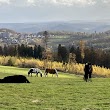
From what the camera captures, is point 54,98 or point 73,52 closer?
point 54,98

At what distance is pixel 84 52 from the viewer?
13288cm

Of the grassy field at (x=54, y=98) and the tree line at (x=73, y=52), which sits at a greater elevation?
the grassy field at (x=54, y=98)

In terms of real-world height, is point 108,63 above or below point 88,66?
below

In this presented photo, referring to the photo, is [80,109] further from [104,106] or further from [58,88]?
[58,88]

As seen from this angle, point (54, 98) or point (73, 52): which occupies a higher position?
point (54, 98)

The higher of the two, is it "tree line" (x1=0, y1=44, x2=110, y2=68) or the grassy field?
the grassy field

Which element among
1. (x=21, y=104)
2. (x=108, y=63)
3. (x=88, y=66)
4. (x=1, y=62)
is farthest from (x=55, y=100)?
(x=108, y=63)

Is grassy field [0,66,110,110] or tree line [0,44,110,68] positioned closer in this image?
grassy field [0,66,110,110]

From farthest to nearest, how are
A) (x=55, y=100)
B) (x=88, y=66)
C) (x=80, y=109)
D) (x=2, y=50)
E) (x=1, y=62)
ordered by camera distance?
(x=2, y=50), (x=1, y=62), (x=88, y=66), (x=55, y=100), (x=80, y=109)

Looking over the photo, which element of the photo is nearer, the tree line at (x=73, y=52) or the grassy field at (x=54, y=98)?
the grassy field at (x=54, y=98)

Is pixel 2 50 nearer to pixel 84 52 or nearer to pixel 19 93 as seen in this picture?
pixel 84 52

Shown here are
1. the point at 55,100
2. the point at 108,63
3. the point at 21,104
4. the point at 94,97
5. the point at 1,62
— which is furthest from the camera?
the point at 108,63

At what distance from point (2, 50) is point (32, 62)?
182 ft

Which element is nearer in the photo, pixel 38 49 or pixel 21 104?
pixel 21 104
